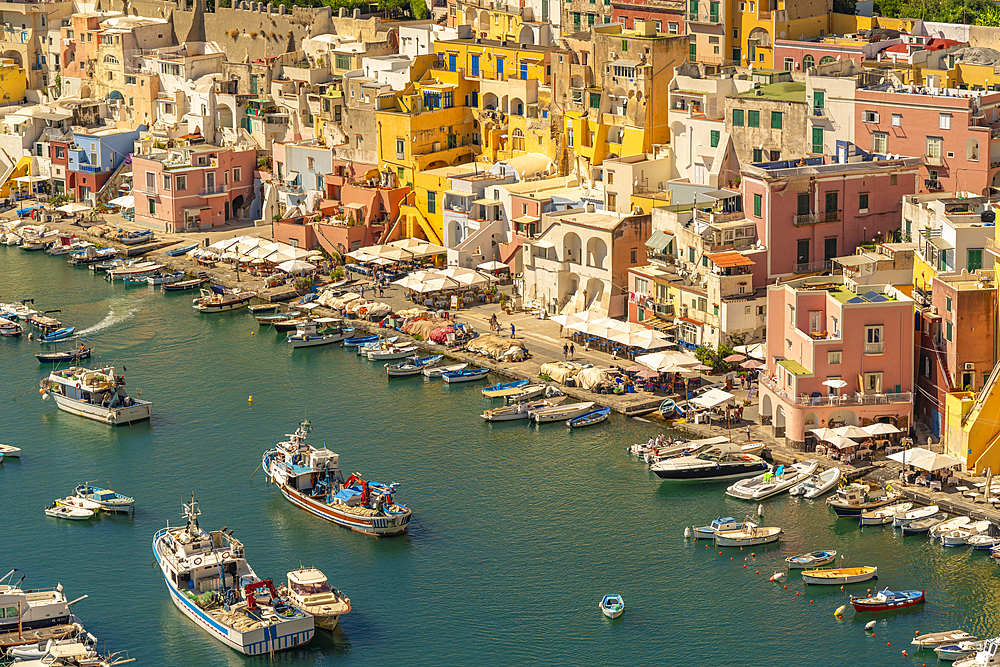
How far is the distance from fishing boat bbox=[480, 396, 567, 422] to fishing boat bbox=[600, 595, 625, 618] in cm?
1842

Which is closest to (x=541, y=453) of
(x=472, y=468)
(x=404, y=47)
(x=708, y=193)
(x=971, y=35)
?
(x=472, y=468)

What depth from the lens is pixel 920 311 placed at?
71.1 meters

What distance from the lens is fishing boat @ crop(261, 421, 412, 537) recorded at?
2557 inches

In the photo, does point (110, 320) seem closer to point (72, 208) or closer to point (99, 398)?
point (99, 398)

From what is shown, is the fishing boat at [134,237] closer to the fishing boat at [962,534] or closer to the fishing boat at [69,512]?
the fishing boat at [69,512]

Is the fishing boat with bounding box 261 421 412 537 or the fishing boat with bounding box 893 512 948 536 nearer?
the fishing boat with bounding box 893 512 948 536

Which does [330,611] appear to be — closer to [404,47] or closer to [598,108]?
[598,108]

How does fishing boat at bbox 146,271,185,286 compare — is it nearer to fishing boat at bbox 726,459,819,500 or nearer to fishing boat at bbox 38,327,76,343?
fishing boat at bbox 38,327,76,343

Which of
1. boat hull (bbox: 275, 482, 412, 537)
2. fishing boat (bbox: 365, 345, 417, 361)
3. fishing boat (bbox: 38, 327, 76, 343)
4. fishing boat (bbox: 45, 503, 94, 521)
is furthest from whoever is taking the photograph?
fishing boat (bbox: 38, 327, 76, 343)

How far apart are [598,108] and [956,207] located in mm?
27280

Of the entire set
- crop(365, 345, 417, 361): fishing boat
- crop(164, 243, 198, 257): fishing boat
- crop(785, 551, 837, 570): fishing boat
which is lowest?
crop(785, 551, 837, 570): fishing boat

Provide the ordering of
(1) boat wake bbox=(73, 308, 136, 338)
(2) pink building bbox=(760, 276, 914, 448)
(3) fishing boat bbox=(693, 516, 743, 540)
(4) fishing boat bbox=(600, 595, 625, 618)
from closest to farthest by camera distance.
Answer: (4) fishing boat bbox=(600, 595, 625, 618) < (3) fishing boat bbox=(693, 516, 743, 540) < (2) pink building bbox=(760, 276, 914, 448) < (1) boat wake bbox=(73, 308, 136, 338)

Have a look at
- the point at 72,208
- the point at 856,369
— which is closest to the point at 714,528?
the point at 856,369

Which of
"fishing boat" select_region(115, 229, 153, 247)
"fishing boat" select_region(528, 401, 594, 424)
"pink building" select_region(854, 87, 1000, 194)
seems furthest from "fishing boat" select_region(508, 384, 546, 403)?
"fishing boat" select_region(115, 229, 153, 247)
